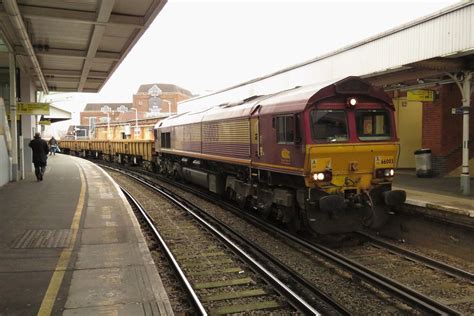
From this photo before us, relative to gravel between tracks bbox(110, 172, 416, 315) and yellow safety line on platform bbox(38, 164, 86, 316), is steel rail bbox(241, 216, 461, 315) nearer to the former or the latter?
gravel between tracks bbox(110, 172, 416, 315)

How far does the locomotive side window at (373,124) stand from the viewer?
934 centimetres

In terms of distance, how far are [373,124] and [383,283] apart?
377cm

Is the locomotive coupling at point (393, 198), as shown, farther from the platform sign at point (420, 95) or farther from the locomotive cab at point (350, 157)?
the platform sign at point (420, 95)

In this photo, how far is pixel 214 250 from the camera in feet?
29.9

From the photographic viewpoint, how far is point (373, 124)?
948 cm

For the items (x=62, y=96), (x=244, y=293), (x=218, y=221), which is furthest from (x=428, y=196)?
(x=62, y=96)

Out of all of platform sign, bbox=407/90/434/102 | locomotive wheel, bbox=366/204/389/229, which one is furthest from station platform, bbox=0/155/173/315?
platform sign, bbox=407/90/434/102

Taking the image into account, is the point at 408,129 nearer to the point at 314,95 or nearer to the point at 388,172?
the point at 388,172

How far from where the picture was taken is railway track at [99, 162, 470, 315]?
5.88 m

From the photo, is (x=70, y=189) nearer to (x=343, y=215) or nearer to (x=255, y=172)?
(x=255, y=172)

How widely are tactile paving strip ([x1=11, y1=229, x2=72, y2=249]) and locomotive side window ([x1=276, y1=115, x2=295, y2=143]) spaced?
175 inches

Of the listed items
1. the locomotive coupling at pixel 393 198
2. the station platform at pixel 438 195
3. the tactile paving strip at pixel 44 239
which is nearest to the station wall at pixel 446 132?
the station platform at pixel 438 195

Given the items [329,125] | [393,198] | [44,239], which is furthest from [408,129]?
[44,239]

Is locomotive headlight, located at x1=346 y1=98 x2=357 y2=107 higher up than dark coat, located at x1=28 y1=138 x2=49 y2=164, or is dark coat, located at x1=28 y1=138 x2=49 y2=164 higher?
locomotive headlight, located at x1=346 y1=98 x2=357 y2=107
